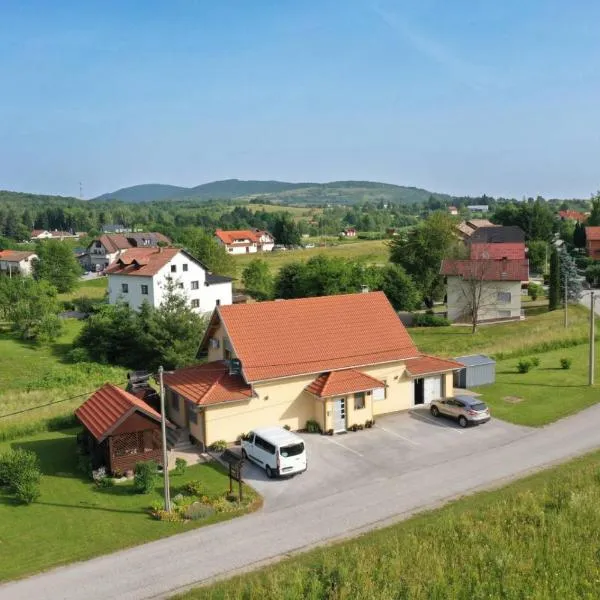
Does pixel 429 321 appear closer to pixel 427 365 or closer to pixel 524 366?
pixel 524 366

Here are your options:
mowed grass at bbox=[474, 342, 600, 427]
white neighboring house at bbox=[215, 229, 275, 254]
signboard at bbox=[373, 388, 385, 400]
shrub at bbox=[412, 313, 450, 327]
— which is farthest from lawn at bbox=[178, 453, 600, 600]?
white neighboring house at bbox=[215, 229, 275, 254]

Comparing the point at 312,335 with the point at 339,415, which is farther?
the point at 312,335

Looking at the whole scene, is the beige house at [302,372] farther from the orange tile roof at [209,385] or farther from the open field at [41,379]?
the open field at [41,379]

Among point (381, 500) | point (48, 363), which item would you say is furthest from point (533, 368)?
point (48, 363)

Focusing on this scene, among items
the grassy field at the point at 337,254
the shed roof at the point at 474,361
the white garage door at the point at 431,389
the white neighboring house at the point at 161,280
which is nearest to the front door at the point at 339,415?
the white garage door at the point at 431,389

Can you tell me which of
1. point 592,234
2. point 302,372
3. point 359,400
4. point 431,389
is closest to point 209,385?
point 302,372

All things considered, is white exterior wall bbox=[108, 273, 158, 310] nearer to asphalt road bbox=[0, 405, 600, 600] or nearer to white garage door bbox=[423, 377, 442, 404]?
white garage door bbox=[423, 377, 442, 404]

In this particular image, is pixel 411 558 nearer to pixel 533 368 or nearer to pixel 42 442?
pixel 42 442
